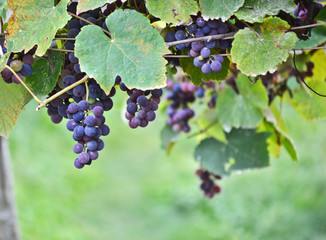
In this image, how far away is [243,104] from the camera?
1.31m

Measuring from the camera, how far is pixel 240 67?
73cm

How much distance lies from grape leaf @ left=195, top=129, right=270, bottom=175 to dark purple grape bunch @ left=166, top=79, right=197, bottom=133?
0.13 metres

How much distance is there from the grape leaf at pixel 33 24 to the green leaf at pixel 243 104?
66 cm

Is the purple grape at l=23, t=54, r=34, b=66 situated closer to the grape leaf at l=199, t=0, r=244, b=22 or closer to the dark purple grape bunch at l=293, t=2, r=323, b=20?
the grape leaf at l=199, t=0, r=244, b=22

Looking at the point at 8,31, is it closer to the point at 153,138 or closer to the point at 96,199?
the point at 96,199

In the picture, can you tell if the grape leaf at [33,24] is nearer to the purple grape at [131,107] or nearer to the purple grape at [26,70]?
the purple grape at [26,70]

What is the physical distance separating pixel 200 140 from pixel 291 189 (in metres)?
3.18

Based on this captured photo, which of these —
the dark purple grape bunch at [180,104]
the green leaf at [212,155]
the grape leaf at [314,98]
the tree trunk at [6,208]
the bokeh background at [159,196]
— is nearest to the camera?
the grape leaf at [314,98]

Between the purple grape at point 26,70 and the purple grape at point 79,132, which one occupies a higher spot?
the purple grape at point 26,70

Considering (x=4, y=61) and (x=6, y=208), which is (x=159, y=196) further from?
(x=4, y=61)

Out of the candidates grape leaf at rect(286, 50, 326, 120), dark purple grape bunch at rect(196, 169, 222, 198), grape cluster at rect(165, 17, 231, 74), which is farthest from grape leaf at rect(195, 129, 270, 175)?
grape cluster at rect(165, 17, 231, 74)

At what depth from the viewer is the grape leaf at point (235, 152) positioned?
1.34 meters

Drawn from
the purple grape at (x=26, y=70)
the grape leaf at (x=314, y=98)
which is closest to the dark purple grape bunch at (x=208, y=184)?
the grape leaf at (x=314, y=98)

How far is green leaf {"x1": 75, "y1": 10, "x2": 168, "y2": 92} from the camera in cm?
67
